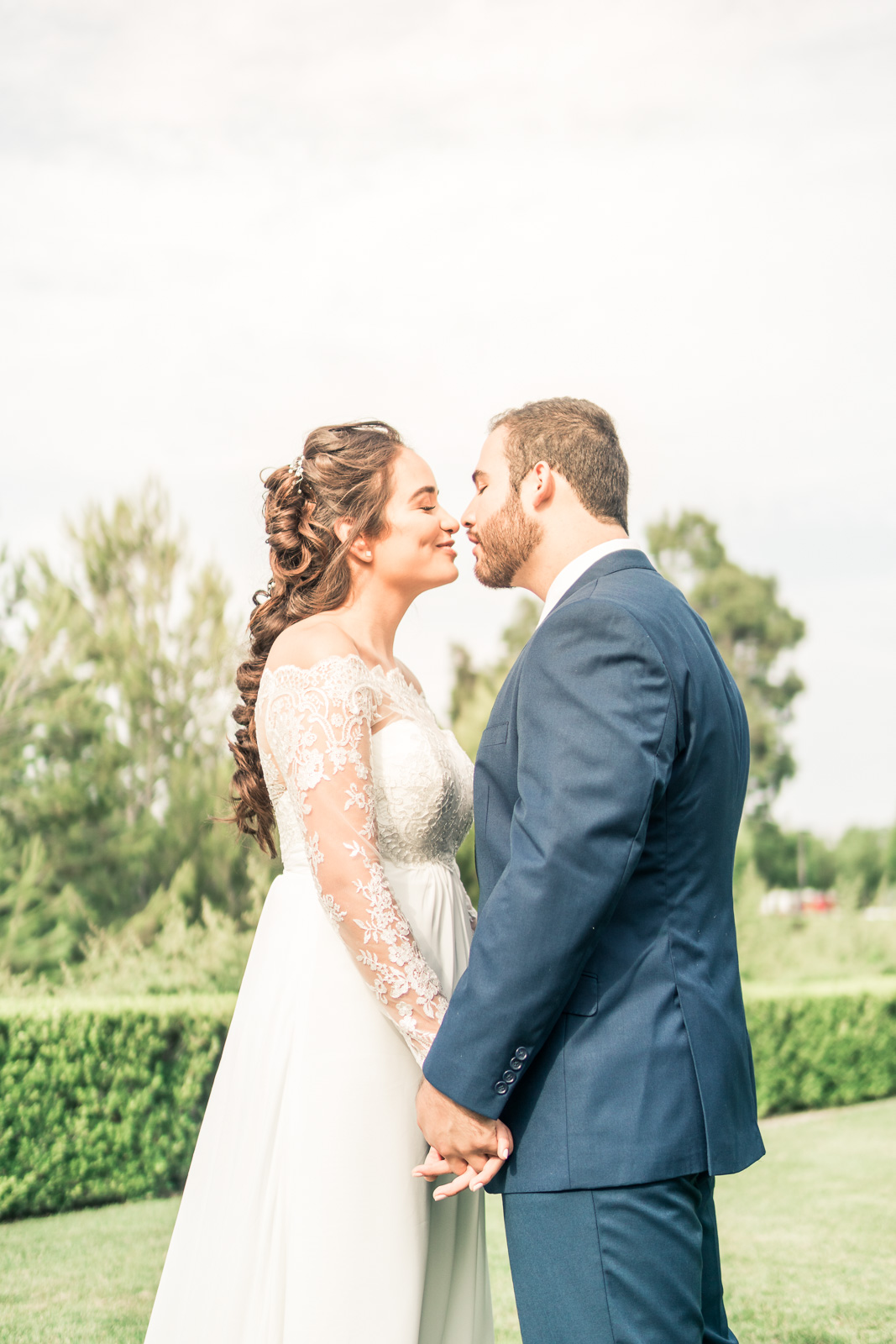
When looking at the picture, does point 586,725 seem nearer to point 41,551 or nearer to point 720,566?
point 41,551

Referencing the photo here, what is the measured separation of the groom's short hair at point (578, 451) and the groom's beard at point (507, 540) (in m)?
0.06

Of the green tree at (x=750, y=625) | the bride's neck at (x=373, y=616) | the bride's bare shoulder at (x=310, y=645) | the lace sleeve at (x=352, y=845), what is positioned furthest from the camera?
the green tree at (x=750, y=625)

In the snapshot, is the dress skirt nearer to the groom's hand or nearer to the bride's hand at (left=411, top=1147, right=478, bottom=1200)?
the bride's hand at (left=411, top=1147, right=478, bottom=1200)

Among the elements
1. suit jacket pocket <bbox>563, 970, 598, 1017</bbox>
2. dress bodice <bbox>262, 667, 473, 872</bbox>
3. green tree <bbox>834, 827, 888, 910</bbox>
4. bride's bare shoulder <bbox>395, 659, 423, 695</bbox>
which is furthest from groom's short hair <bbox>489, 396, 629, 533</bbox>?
green tree <bbox>834, 827, 888, 910</bbox>

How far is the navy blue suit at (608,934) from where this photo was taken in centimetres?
201

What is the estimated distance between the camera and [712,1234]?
228cm

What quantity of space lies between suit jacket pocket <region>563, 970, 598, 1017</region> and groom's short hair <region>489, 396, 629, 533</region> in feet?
3.33

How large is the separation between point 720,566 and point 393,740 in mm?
13293

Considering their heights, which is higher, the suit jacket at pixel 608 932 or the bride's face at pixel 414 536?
the bride's face at pixel 414 536

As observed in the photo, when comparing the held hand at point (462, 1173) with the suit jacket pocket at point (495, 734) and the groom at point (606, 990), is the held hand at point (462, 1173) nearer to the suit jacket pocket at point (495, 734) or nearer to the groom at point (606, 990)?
the groom at point (606, 990)

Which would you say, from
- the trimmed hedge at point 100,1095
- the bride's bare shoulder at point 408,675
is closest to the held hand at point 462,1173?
the bride's bare shoulder at point 408,675

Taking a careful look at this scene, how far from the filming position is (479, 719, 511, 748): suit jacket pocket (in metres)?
2.29

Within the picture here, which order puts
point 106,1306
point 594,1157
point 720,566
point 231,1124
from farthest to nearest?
point 720,566, point 106,1306, point 231,1124, point 594,1157

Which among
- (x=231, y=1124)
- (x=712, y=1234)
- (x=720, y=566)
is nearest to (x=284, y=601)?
(x=231, y=1124)
